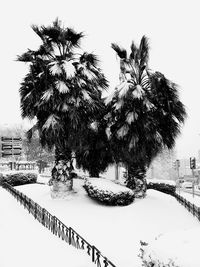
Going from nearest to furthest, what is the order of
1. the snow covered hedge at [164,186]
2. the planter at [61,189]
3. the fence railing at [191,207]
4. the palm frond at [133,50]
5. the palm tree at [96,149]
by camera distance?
the fence railing at [191,207]
the planter at [61,189]
the palm tree at [96,149]
the palm frond at [133,50]
the snow covered hedge at [164,186]

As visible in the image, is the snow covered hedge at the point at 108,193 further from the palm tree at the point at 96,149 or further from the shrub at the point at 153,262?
the shrub at the point at 153,262

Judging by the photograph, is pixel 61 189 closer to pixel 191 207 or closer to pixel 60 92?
pixel 60 92

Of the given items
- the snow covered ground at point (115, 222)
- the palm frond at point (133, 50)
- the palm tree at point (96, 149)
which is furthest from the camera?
the palm frond at point (133, 50)

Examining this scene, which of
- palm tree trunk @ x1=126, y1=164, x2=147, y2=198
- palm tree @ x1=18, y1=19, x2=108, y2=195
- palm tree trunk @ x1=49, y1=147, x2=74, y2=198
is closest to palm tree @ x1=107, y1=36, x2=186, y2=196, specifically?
palm tree trunk @ x1=126, y1=164, x2=147, y2=198

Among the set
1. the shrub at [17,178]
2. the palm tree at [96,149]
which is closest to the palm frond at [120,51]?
the palm tree at [96,149]

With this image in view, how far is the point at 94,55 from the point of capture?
1886 cm

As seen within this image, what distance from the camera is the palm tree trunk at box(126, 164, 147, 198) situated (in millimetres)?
18406

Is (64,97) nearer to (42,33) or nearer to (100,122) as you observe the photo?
(100,122)

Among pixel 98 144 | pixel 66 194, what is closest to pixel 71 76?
pixel 98 144

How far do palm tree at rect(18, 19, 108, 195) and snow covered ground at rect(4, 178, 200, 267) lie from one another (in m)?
2.27

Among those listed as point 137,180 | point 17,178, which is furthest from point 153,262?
point 17,178

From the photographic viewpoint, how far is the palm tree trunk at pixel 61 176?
17547 millimetres

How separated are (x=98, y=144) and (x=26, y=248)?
10.9 meters

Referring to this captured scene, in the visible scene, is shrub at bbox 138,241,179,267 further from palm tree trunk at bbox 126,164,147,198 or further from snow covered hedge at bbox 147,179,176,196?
snow covered hedge at bbox 147,179,176,196
